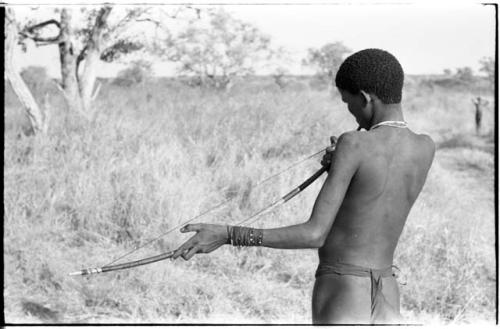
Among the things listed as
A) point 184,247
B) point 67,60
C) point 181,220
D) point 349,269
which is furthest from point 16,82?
point 349,269

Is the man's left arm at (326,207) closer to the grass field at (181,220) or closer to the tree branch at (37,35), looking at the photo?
the grass field at (181,220)

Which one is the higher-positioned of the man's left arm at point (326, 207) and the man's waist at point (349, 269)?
the man's left arm at point (326, 207)

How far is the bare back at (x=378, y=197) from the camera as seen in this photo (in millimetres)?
2051

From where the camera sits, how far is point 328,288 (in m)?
2.14

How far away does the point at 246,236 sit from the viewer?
2.04 m

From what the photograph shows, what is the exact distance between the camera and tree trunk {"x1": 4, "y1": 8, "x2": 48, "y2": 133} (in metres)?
8.37

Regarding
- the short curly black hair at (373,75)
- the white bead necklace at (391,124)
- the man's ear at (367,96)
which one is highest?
the short curly black hair at (373,75)

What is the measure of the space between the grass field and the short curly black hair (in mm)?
2299

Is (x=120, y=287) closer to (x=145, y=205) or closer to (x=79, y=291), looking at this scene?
(x=79, y=291)

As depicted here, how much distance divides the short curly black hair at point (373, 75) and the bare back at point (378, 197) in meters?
0.10

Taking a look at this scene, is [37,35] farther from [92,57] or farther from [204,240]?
[204,240]

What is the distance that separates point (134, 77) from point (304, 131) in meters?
5.60

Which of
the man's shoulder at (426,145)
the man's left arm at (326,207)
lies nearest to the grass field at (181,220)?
the man's shoulder at (426,145)

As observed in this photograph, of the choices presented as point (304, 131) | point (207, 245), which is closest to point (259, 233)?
point (207, 245)
